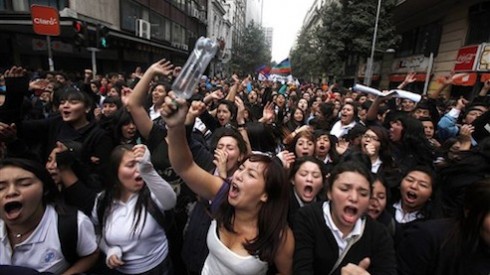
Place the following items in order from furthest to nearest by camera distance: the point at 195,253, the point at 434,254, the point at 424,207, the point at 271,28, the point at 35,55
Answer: the point at 271,28 < the point at 35,55 < the point at 424,207 < the point at 195,253 < the point at 434,254

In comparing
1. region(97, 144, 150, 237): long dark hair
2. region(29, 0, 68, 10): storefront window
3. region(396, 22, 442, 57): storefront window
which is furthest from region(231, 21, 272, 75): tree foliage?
region(97, 144, 150, 237): long dark hair

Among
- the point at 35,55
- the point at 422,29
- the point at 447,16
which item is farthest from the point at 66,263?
the point at 422,29

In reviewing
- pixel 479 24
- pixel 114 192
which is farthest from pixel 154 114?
pixel 479 24

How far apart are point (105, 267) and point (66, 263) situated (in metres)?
0.34

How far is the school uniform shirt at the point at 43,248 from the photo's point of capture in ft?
5.65

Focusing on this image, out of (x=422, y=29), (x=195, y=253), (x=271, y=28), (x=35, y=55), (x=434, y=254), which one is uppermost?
(x=271, y=28)

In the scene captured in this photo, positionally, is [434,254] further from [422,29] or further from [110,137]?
[422,29]

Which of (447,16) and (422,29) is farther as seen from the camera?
(422,29)

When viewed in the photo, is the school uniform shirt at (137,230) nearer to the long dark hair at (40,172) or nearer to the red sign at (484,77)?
the long dark hair at (40,172)

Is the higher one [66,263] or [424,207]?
[424,207]

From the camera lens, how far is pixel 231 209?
190 cm

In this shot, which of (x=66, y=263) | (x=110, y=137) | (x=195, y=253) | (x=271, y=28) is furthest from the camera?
(x=271, y=28)

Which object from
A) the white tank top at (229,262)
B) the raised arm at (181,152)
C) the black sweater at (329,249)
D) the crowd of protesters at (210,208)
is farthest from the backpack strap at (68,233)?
the black sweater at (329,249)

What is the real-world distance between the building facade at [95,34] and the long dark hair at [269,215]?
5507 millimetres
